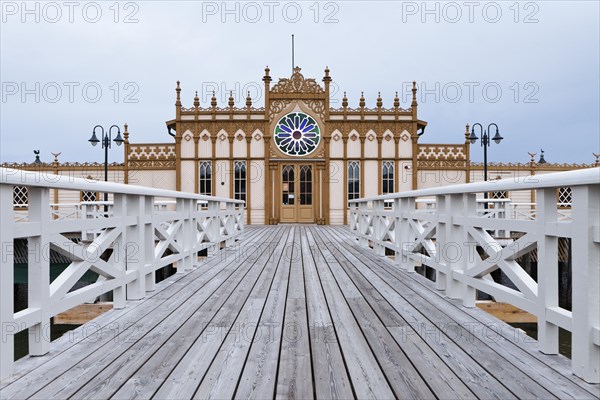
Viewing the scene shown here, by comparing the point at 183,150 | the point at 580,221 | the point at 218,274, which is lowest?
the point at 218,274

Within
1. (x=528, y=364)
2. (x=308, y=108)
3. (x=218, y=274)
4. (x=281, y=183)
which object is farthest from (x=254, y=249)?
(x=308, y=108)

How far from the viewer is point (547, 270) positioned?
2281mm

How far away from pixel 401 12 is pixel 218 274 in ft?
24.7

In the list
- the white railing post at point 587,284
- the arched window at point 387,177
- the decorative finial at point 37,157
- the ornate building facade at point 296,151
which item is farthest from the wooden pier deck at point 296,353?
the decorative finial at point 37,157

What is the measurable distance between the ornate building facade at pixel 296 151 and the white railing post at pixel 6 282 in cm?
1429

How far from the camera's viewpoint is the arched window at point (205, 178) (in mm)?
16562

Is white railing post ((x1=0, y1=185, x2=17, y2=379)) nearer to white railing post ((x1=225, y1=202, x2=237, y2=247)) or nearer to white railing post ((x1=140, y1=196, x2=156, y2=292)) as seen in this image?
white railing post ((x1=140, y1=196, x2=156, y2=292))

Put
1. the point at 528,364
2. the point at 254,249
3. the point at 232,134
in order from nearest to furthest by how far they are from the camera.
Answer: the point at 528,364
the point at 254,249
the point at 232,134

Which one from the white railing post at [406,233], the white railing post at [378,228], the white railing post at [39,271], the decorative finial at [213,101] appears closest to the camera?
the white railing post at [39,271]

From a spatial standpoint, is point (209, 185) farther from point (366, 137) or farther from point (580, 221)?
point (580, 221)

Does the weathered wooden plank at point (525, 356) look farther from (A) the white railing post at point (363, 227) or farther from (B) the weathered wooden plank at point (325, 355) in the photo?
(A) the white railing post at point (363, 227)

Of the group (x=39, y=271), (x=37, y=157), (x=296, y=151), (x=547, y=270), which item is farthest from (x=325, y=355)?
(x=37, y=157)

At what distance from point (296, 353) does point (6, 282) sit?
67.5 inches

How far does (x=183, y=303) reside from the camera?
3.62m
